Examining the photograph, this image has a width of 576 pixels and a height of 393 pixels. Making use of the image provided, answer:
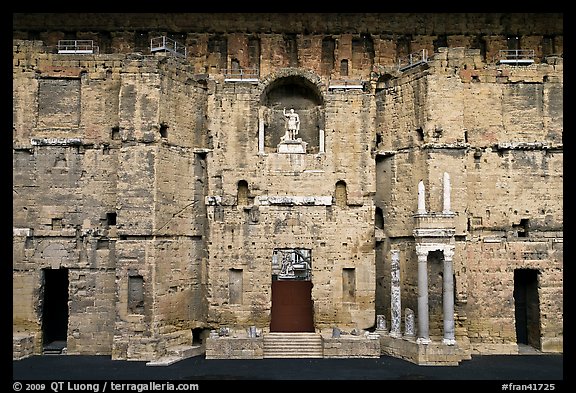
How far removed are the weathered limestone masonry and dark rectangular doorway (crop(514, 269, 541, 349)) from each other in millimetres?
113

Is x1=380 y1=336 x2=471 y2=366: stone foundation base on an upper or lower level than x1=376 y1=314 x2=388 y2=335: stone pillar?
lower

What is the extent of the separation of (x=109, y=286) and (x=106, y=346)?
7.16ft

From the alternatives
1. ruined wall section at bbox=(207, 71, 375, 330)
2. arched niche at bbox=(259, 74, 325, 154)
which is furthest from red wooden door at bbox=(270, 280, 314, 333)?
arched niche at bbox=(259, 74, 325, 154)

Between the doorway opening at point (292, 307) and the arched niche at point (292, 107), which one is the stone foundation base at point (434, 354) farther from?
the arched niche at point (292, 107)

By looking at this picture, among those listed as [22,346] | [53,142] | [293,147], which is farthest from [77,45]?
[22,346]

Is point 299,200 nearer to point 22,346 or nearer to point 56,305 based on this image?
point 56,305

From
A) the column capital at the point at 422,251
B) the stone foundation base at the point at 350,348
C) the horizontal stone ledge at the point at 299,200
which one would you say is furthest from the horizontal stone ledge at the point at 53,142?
the column capital at the point at 422,251

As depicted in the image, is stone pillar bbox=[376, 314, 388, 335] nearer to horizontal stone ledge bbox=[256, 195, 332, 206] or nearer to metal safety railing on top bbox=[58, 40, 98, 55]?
horizontal stone ledge bbox=[256, 195, 332, 206]

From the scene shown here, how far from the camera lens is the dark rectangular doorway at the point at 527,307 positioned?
23.5 metres

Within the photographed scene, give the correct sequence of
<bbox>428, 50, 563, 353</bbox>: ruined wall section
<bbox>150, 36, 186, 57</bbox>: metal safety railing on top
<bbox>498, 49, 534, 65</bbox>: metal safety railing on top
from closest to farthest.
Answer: <bbox>428, 50, 563, 353</bbox>: ruined wall section → <bbox>150, 36, 186, 57</bbox>: metal safety railing on top → <bbox>498, 49, 534, 65</bbox>: metal safety railing on top

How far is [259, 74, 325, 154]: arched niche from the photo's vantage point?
81.5 ft

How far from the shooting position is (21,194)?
75.6 ft

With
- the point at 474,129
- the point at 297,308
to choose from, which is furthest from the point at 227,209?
the point at 474,129

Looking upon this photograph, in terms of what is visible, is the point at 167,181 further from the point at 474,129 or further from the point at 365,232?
the point at 474,129
